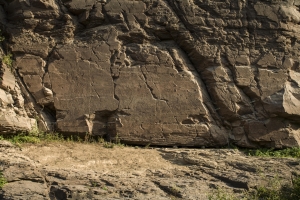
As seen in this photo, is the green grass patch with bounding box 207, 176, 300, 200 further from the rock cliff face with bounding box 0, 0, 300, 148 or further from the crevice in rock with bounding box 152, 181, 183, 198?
the rock cliff face with bounding box 0, 0, 300, 148

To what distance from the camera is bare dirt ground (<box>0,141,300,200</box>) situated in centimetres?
591

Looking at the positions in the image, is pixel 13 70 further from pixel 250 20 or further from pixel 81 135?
pixel 250 20

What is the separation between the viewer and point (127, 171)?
6.56 meters

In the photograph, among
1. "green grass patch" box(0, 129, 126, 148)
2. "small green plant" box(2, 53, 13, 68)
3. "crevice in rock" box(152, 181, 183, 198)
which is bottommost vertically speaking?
"crevice in rock" box(152, 181, 183, 198)

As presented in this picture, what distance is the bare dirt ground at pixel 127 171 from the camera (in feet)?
19.4

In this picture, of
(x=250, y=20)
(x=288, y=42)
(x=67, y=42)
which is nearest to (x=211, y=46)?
(x=250, y=20)

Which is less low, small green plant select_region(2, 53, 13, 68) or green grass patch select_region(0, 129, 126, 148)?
small green plant select_region(2, 53, 13, 68)

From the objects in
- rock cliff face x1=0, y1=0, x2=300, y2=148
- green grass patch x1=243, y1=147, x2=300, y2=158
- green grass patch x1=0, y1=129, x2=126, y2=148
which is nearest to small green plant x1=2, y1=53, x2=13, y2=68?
rock cliff face x1=0, y1=0, x2=300, y2=148

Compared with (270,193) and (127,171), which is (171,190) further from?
(270,193)

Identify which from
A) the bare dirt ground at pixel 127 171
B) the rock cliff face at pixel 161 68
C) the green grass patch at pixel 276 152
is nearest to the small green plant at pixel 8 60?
the rock cliff face at pixel 161 68

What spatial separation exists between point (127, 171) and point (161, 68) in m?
2.09

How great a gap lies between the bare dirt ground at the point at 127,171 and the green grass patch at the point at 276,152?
267 millimetres

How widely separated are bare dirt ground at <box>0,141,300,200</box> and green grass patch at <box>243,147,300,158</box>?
267mm

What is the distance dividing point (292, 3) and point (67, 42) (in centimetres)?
407
